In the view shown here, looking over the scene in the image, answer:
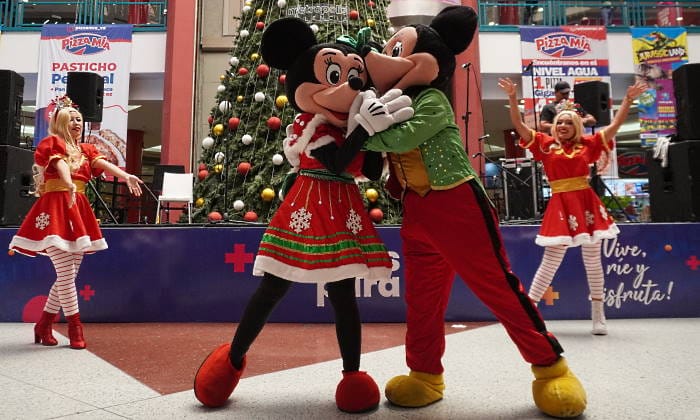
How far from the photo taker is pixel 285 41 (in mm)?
1570

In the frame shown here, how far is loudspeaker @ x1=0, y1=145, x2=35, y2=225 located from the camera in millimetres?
3455

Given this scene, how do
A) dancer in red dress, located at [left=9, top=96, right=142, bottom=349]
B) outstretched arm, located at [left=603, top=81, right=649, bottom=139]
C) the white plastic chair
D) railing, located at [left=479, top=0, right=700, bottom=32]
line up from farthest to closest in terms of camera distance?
railing, located at [left=479, top=0, right=700, bottom=32], the white plastic chair, outstretched arm, located at [left=603, top=81, right=649, bottom=139], dancer in red dress, located at [left=9, top=96, right=142, bottom=349]

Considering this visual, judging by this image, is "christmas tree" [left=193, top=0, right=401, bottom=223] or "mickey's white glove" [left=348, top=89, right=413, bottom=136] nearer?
"mickey's white glove" [left=348, top=89, right=413, bottom=136]

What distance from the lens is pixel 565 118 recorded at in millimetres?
2740

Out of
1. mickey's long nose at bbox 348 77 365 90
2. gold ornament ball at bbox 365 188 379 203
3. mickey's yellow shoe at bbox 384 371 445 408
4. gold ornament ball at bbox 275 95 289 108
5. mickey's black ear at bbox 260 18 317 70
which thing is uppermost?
gold ornament ball at bbox 275 95 289 108

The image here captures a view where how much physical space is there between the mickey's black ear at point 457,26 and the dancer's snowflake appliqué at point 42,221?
2.08m

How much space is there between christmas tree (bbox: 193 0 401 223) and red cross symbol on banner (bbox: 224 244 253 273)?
1.02 ft

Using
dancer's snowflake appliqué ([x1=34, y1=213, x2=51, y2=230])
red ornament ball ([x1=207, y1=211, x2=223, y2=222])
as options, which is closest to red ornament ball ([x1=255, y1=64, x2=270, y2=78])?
red ornament ball ([x1=207, y1=211, x2=223, y2=222])

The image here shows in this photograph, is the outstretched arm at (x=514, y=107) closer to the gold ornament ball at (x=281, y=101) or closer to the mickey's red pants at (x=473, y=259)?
the mickey's red pants at (x=473, y=259)

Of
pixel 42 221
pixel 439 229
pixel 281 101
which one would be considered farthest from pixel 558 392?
pixel 281 101

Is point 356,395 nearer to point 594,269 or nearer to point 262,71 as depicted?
point 594,269

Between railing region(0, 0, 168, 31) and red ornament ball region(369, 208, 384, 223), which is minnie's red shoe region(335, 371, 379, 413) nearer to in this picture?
red ornament ball region(369, 208, 384, 223)

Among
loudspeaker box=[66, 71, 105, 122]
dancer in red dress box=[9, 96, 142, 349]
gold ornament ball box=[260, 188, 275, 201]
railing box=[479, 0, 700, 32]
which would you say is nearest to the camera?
dancer in red dress box=[9, 96, 142, 349]

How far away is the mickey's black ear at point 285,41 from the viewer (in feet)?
5.12
